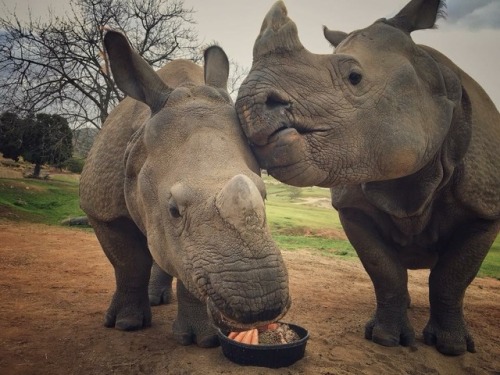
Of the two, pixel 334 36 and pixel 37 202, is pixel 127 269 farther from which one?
pixel 37 202

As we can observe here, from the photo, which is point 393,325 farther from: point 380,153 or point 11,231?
point 11,231

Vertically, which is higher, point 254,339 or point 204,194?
point 204,194

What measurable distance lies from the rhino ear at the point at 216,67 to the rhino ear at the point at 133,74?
1.68 ft

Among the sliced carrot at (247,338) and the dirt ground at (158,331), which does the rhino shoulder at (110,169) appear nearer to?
the dirt ground at (158,331)

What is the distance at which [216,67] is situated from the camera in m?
4.23

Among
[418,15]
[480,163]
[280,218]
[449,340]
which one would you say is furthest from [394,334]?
[280,218]

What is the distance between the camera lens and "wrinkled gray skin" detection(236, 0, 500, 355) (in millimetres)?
3340

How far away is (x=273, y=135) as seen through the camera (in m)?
3.24

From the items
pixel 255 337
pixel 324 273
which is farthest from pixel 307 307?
pixel 324 273

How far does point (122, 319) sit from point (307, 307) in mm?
2418

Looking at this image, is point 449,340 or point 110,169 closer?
point 110,169

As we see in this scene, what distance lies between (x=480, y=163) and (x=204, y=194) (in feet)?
9.51

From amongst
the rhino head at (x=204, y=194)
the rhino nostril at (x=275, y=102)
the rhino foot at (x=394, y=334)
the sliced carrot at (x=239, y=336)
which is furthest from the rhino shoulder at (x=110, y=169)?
the rhino foot at (x=394, y=334)

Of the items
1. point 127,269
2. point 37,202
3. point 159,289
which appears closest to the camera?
point 127,269
